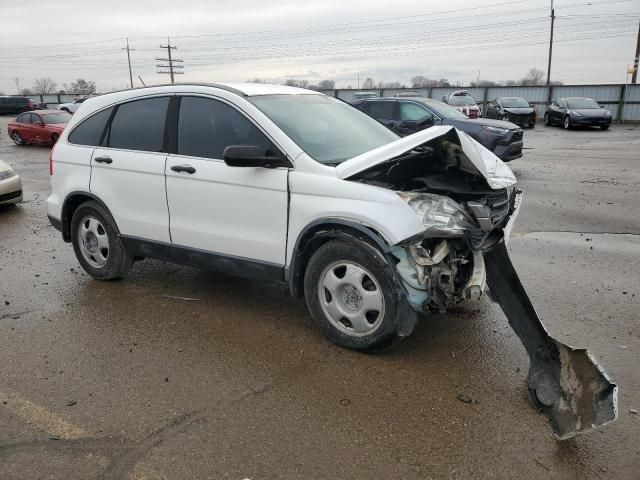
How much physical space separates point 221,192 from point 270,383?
5.24 feet

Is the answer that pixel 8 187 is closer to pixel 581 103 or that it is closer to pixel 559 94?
pixel 581 103

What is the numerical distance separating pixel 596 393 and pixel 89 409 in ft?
9.62

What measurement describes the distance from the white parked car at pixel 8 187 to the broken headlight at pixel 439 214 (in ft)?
26.9

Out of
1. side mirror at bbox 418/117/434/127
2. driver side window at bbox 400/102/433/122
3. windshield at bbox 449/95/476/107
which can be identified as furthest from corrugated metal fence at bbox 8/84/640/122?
side mirror at bbox 418/117/434/127

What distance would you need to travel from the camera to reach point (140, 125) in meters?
5.10

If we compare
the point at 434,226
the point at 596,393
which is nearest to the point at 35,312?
the point at 434,226

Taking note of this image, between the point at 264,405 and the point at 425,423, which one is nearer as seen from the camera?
the point at 425,423

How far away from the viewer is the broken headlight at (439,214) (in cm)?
359

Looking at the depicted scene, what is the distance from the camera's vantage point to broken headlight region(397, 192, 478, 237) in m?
3.59

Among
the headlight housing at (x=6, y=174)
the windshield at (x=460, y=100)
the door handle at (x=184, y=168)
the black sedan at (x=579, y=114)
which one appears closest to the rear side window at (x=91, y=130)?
the door handle at (x=184, y=168)

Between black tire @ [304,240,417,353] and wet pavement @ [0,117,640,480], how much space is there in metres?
0.14

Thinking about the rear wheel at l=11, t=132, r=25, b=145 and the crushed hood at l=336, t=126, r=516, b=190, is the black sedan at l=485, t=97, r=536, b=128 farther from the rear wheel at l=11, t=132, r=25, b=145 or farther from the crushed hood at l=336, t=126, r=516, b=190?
the crushed hood at l=336, t=126, r=516, b=190

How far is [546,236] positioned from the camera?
7199 millimetres

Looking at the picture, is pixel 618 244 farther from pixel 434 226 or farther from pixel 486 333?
pixel 434 226
